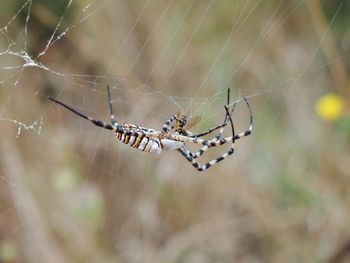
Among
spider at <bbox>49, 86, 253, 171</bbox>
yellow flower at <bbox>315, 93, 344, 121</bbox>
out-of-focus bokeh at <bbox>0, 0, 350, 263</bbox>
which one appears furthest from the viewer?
out-of-focus bokeh at <bbox>0, 0, 350, 263</bbox>

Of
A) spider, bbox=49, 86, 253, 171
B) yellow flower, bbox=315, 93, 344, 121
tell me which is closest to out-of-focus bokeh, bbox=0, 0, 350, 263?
yellow flower, bbox=315, 93, 344, 121

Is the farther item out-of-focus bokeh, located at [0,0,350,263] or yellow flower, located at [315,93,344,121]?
out-of-focus bokeh, located at [0,0,350,263]

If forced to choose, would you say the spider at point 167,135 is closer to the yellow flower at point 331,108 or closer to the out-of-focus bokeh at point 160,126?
the out-of-focus bokeh at point 160,126

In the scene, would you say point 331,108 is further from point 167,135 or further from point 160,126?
point 167,135

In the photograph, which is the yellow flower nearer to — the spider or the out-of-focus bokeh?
the out-of-focus bokeh

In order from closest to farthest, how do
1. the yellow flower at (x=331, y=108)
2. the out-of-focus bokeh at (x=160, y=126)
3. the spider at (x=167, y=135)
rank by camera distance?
the spider at (x=167, y=135) → the yellow flower at (x=331, y=108) → the out-of-focus bokeh at (x=160, y=126)

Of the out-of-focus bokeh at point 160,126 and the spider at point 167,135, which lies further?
the out-of-focus bokeh at point 160,126

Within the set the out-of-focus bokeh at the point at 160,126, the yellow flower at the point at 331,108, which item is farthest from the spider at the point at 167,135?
the yellow flower at the point at 331,108

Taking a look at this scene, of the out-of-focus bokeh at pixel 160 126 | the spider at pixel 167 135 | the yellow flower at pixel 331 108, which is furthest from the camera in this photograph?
the out-of-focus bokeh at pixel 160 126
